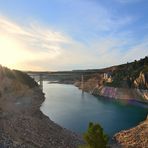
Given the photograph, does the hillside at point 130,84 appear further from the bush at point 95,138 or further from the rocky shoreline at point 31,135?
the bush at point 95,138

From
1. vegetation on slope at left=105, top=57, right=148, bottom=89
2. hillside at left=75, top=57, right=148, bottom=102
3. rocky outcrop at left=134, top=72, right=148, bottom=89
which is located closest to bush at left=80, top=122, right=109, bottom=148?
hillside at left=75, top=57, right=148, bottom=102

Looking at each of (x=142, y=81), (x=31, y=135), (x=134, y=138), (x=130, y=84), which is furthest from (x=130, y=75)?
(x=31, y=135)

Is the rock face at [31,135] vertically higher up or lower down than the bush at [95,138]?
lower down

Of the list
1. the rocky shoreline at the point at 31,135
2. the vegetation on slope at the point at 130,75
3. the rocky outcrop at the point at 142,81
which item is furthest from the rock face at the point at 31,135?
the vegetation on slope at the point at 130,75

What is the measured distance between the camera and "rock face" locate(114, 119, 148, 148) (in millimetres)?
62322

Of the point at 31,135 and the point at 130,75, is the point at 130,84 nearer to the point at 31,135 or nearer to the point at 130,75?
the point at 130,75

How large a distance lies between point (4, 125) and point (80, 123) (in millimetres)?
31675

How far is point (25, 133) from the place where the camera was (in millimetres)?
58688

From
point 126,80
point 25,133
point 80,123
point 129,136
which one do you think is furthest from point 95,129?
point 126,80

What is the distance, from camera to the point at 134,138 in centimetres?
6594

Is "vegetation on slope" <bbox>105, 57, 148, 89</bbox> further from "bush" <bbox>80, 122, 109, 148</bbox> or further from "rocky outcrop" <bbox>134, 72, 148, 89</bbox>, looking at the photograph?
"bush" <bbox>80, 122, 109, 148</bbox>

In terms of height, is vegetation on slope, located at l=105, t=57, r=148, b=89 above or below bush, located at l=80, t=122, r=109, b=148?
above

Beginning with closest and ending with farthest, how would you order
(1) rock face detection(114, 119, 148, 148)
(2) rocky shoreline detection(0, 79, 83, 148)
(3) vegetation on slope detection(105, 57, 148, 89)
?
(2) rocky shoreline detection(0, 79, 83, 148)
(1) rock face detection(114, 119, 148, 148)
(3) vegetation on slope detection(105, 57, 148, 89)

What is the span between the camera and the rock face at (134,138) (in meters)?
62.3
